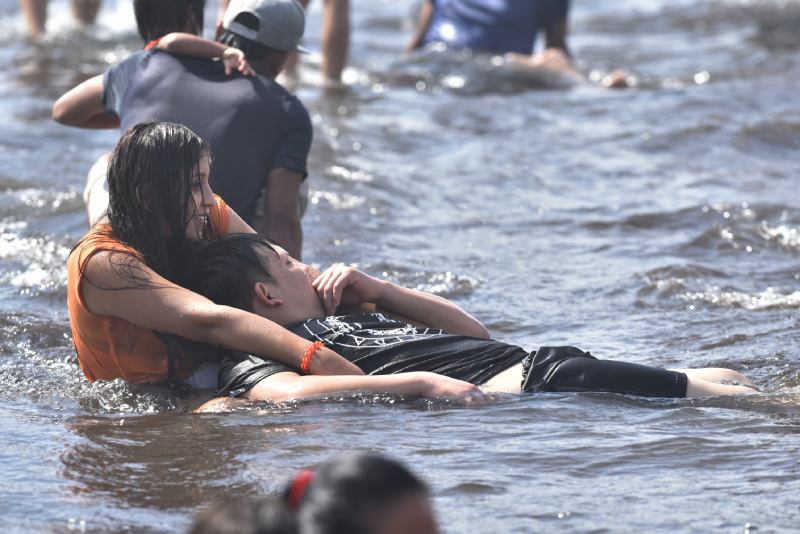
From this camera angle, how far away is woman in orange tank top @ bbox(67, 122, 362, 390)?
14.3 ft

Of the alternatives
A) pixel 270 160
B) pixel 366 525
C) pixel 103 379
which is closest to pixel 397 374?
pixel 103 379

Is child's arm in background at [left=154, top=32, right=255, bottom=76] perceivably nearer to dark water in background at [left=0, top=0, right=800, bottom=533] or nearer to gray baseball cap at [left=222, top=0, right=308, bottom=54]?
gray baseball cap at [left=222, top=0, right=308, bottom=54]

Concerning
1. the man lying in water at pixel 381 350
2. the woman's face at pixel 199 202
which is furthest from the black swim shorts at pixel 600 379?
the woman's face at pixel 199 202

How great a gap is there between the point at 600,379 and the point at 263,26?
2273 mm

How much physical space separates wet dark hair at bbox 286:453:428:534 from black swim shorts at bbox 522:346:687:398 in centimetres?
247

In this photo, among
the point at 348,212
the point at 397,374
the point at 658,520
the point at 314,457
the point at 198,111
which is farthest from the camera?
the point at 348,212

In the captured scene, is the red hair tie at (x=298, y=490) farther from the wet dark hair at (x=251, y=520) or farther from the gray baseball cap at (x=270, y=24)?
the gray baseball cap at (x=270, y=24)

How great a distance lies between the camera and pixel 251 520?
79.9 inches

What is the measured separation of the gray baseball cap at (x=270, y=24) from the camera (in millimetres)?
5878

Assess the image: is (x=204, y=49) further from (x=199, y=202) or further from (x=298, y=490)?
(x=298, y=490)

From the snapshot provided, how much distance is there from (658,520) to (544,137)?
6.91 metres

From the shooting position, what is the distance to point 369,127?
10.2 meters

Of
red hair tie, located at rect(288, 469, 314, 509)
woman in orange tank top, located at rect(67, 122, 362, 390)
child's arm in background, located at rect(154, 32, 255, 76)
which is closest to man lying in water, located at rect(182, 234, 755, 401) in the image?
woman in orange tank top, located at rect(67, 122, 362, 390)

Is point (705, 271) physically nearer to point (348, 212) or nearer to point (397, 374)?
point (348, 212)
